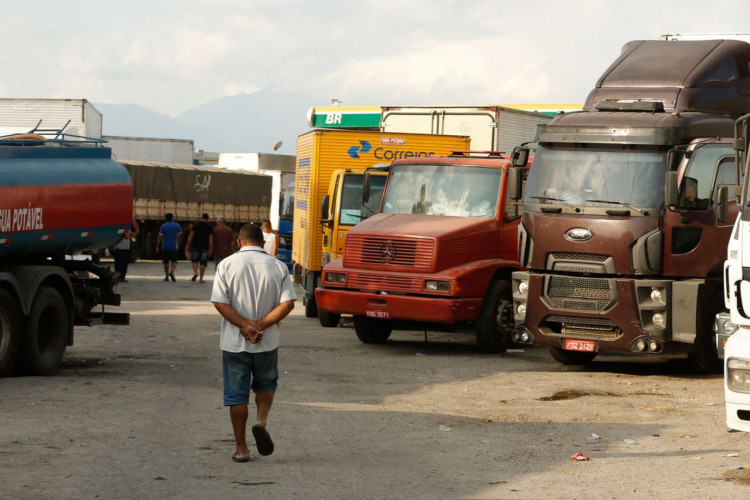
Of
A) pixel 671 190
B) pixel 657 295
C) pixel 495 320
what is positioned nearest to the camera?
pixel 671 190

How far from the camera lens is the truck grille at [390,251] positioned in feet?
56.9

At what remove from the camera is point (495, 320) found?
702 inches

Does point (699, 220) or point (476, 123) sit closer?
point (699, 220)

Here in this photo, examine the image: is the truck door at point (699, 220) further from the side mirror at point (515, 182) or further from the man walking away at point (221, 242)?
the man walking away at point (221, 242)

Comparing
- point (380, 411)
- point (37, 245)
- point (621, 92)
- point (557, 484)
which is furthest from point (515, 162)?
point (557, 484)

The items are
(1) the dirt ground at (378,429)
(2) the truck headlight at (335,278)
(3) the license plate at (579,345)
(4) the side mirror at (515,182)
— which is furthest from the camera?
(2) the truck headlight at (335,278)

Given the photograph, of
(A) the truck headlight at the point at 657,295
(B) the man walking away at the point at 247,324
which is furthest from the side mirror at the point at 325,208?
(B) the man walking away at the point at 247,324

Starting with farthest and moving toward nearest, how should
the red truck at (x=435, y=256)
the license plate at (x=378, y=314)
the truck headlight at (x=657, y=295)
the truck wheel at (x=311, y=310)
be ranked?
the truck wheel at (x=311, y=310) → the license plate at (x=378, y=314) → the red truck at (x=435, y=256) → the truck headlight at (x=657, y=295)

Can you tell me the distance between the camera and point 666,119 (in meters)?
15.0

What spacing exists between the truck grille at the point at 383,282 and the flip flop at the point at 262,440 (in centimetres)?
824

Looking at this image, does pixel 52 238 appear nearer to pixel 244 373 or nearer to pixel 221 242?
pixel 244 373

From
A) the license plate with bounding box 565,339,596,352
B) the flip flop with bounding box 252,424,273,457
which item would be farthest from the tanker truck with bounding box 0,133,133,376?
the license plate with bounding box 565,339,596,352

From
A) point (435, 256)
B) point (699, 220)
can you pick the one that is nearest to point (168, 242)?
point (435, 256)

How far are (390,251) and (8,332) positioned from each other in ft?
18.9
